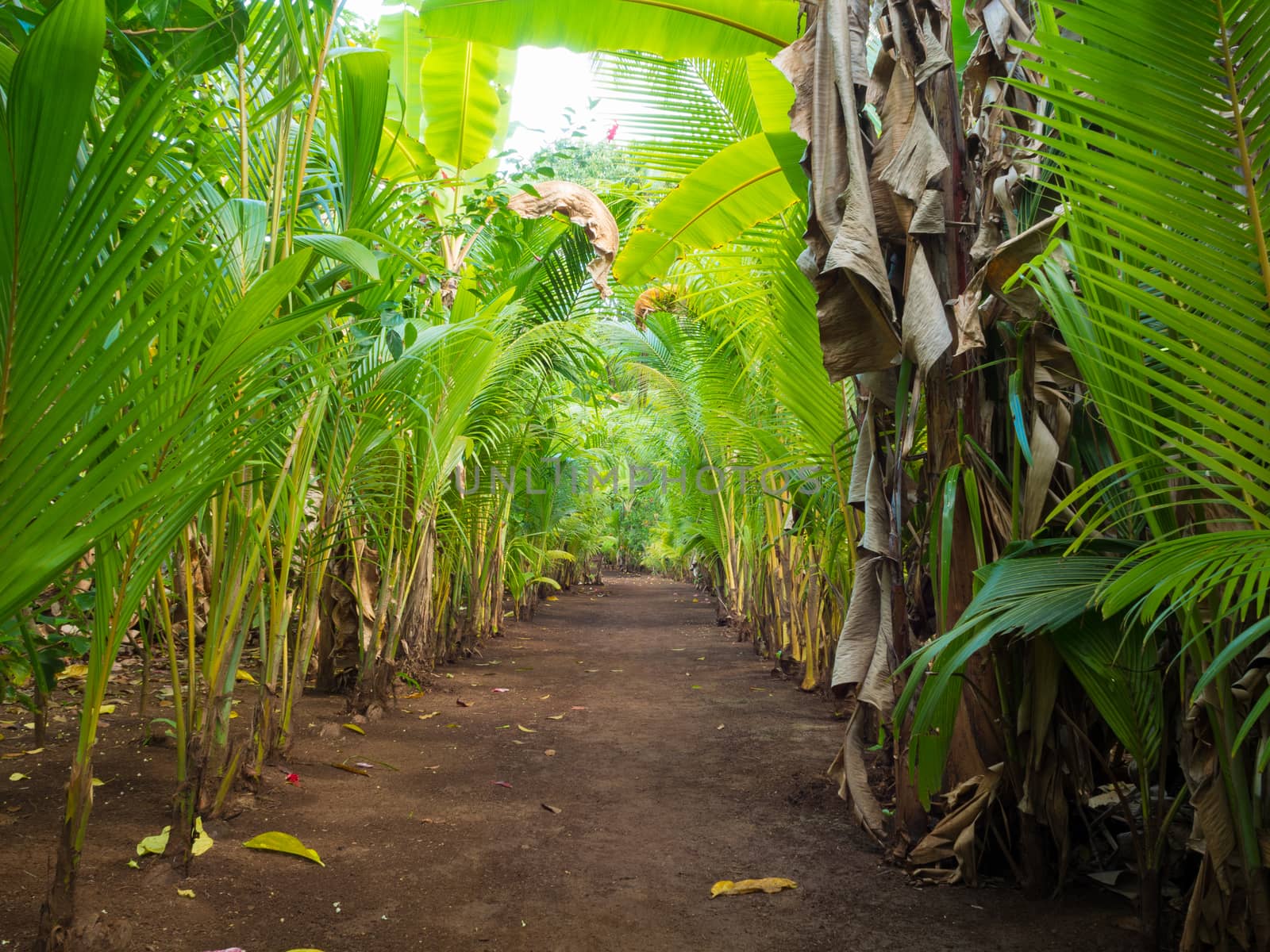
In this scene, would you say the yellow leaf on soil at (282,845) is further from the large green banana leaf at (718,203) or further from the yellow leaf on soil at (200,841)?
the large green banana leaf at (718,203)

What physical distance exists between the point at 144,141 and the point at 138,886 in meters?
1.51

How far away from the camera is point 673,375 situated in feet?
23.9

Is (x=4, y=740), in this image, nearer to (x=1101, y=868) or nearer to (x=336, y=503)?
(x=336, y=503)

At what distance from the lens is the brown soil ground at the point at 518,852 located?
67.3 inches

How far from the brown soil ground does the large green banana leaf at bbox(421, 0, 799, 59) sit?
2.32 m

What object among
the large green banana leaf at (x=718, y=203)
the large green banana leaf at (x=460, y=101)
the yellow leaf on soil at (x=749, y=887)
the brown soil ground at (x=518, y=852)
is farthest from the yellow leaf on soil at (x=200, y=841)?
the large green banana leaf at (x=460, y=101)

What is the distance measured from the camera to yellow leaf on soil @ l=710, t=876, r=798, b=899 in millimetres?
1986

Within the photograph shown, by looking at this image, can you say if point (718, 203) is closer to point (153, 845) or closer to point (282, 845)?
point (282, 845)

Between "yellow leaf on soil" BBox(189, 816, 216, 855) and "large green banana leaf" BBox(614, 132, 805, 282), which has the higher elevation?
"large green banana leaf" BBox(614, 132, 805, 282)

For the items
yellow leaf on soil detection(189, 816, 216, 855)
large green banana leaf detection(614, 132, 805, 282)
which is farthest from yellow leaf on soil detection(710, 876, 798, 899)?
large green banana leaf detection(614, 132, 805, 282)

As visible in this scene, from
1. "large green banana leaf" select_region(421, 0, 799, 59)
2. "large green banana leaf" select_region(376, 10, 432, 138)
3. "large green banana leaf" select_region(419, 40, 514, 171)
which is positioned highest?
"large green banana leaf" select_region(376, 10, 432, 138)

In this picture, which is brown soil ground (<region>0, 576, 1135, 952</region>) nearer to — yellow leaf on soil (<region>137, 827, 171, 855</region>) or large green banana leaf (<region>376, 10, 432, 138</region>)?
yellow leaf on soil (<region>137, 827, 171, 855</region>)

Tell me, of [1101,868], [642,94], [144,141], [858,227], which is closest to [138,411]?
[144,141]

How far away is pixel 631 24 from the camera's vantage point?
106 inches
